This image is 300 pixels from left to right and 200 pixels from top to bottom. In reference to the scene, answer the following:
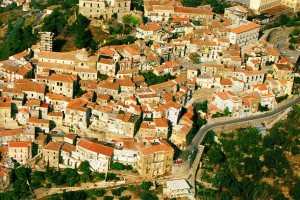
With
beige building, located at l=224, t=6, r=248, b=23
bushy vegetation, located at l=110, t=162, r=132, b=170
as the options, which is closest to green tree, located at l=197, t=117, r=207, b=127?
bushy vegetation, located at l=110, t=162, r=132, b=170

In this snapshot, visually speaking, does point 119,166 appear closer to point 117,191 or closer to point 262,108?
point 117,191

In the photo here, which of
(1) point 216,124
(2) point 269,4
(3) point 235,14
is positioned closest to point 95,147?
(1) point 216,124

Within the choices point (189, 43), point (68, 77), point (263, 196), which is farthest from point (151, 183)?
point (189, 43)

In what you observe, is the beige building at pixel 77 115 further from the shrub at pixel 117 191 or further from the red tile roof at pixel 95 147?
the shrub at pixel 117 191

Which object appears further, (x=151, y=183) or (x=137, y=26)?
(x=137, y=26)

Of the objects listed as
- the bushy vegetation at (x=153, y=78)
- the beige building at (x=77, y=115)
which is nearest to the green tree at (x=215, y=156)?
the bushy vegetation at (x=153, y=78)

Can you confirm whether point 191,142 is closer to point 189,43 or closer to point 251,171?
point 251,171
